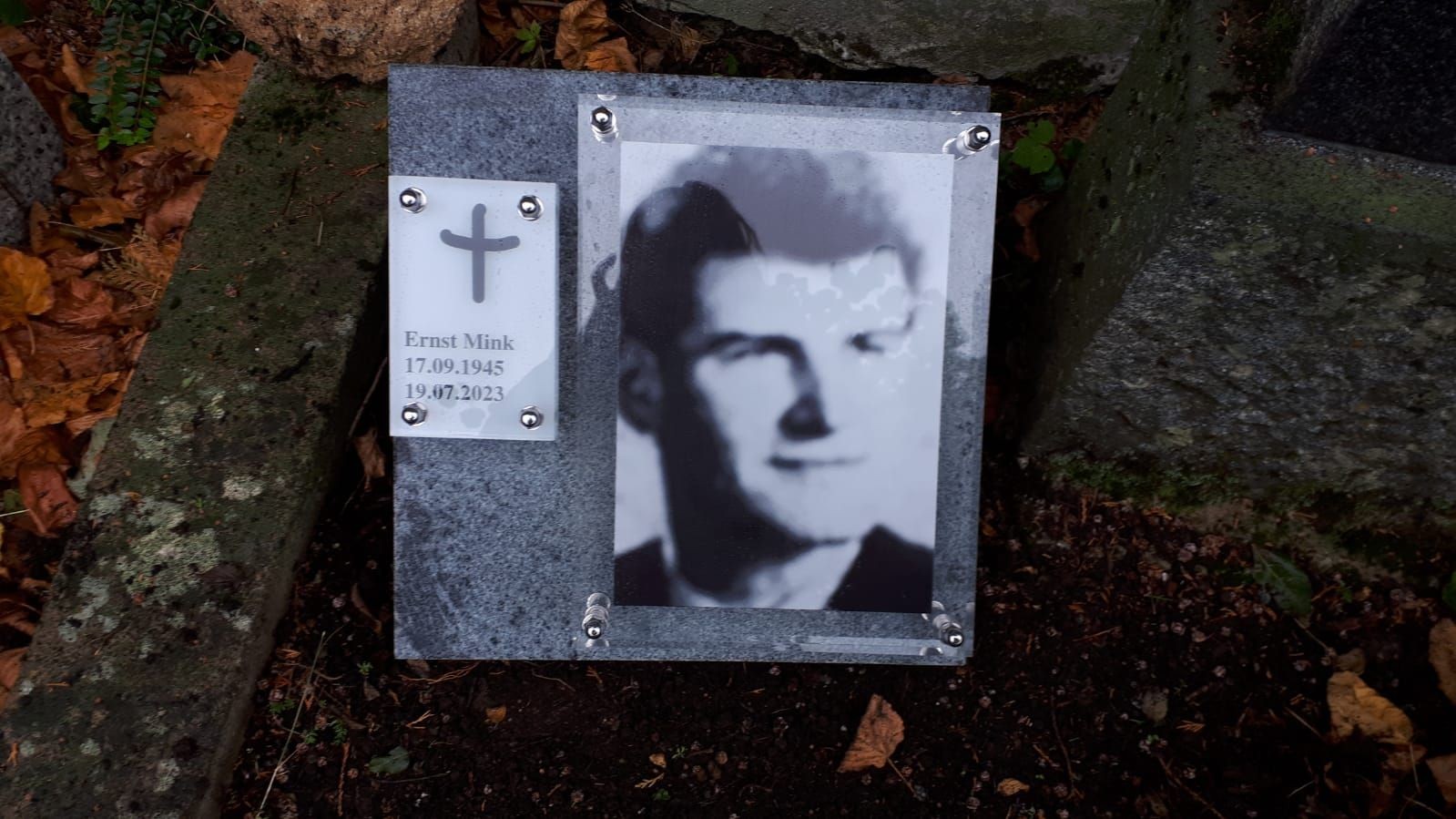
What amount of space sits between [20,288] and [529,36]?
4.27 ft

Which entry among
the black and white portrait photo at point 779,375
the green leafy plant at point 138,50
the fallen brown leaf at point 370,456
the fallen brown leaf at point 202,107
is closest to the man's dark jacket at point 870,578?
the black and white portrait photo at point 779,375

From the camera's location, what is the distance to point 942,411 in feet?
5.45

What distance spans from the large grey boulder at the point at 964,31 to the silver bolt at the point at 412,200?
93cm

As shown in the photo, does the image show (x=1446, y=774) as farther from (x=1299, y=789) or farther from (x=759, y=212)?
(x=759, y=212)

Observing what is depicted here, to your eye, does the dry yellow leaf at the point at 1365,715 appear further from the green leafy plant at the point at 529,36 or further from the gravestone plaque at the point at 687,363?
the green leafy plant at the point at 529,36

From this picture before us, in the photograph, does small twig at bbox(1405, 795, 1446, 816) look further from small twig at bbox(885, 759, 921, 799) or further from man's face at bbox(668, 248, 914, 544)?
man's face at bbox(668, 248, 914, 544)

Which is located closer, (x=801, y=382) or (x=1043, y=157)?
(x=801, y=382)

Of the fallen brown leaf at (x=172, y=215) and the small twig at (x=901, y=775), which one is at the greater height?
the fallen brown leaf at (x=172, y=215)

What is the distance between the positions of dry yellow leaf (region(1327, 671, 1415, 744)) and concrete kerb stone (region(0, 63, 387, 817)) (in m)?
2.20

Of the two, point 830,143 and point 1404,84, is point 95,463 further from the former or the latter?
point 1404,84

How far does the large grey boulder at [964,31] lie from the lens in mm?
1991

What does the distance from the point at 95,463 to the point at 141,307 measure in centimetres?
37

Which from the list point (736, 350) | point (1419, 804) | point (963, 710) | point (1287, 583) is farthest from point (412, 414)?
point (1419, 804)

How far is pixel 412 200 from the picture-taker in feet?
5.11
